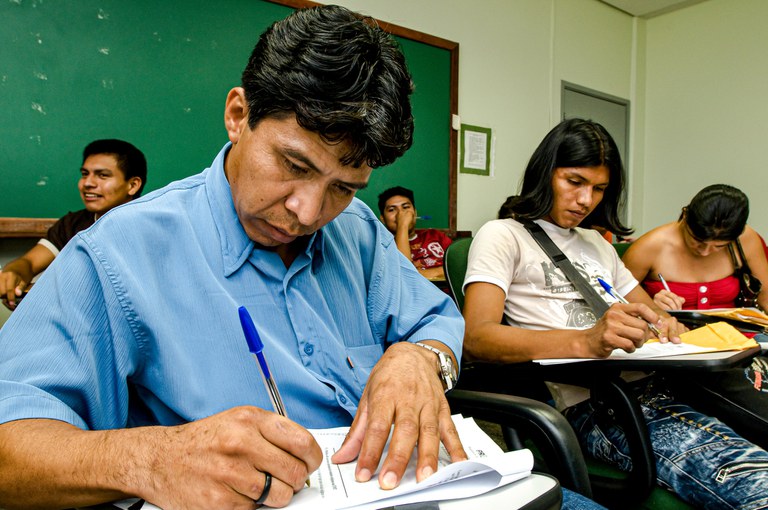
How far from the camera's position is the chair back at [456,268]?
5.36 ft

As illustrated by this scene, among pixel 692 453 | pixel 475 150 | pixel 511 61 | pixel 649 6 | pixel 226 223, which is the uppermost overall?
pixel 649 6

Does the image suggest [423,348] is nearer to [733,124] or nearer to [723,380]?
[723,380]

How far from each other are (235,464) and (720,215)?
2.37 meters

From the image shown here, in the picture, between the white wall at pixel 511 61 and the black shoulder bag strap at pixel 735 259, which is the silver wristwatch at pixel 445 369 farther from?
the white wall at pixel 511 61

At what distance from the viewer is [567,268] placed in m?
1.62

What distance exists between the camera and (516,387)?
137 cm

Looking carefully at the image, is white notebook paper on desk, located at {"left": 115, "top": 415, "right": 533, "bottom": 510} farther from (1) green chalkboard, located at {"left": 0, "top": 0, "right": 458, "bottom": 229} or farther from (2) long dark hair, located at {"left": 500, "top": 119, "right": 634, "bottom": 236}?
(1) green chalkboard, located at {"left": 0, "top": 0, "right": 458, "bottom": 229}

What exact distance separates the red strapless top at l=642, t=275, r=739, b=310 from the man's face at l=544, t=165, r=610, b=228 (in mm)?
917

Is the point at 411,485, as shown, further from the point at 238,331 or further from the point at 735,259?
the point at 735,259

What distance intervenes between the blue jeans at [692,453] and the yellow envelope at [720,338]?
163 mm

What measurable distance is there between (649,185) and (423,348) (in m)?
5.53

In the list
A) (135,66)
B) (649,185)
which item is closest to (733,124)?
(649,185)

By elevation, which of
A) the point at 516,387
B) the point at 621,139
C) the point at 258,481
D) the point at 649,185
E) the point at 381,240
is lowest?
the point at 516,387

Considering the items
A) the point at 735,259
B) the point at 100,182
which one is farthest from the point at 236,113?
the point at 735,259
